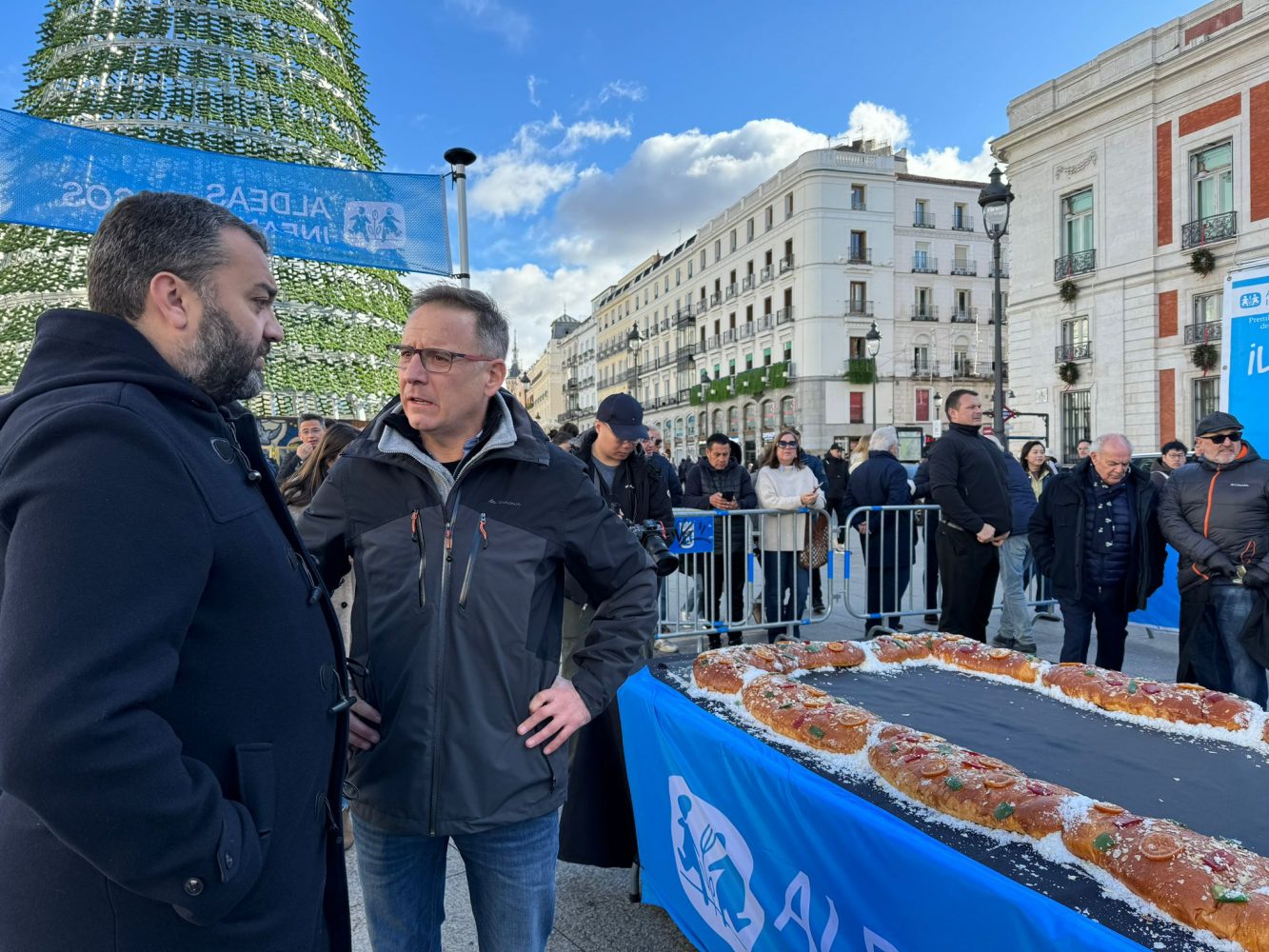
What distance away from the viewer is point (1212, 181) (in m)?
21.5

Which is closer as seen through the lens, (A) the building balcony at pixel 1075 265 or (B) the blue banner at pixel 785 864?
(B) the blue banner at pixel 785 864

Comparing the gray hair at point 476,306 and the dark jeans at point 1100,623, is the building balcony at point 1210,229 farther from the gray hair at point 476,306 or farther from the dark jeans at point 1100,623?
the gray hair at point 476,306

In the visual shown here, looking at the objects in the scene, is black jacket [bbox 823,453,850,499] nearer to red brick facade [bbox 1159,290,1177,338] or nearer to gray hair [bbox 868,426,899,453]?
gray hair [bbox 868,426,899,453]

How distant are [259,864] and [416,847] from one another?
2.40 ft

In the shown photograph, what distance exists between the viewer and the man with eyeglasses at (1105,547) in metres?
5.15

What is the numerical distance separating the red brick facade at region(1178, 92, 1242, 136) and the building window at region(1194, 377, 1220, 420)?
7300 millimetres

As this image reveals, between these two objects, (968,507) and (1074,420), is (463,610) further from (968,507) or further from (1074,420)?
(1074,420)

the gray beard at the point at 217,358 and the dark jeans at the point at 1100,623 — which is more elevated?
the gray beard at the point at 217,358

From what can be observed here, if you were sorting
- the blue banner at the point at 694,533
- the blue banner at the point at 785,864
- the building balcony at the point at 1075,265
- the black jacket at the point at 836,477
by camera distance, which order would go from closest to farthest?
the blue banner at the point at 785,864 → the blue banner at the point at 694,533 → the black jacket at the point at 836,477 → the building balcony at the point at 1075,265

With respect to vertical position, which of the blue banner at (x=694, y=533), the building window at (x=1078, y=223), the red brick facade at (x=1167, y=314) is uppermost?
the building window at (x=1078, y=223)

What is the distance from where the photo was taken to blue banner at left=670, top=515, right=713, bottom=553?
20.0 feet

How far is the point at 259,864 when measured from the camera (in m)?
1.05

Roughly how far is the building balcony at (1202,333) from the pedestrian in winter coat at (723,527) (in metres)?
20.9

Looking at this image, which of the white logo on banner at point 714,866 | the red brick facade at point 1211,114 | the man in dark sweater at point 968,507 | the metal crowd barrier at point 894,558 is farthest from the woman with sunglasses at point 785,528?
the red brick facade at point 1211,114
